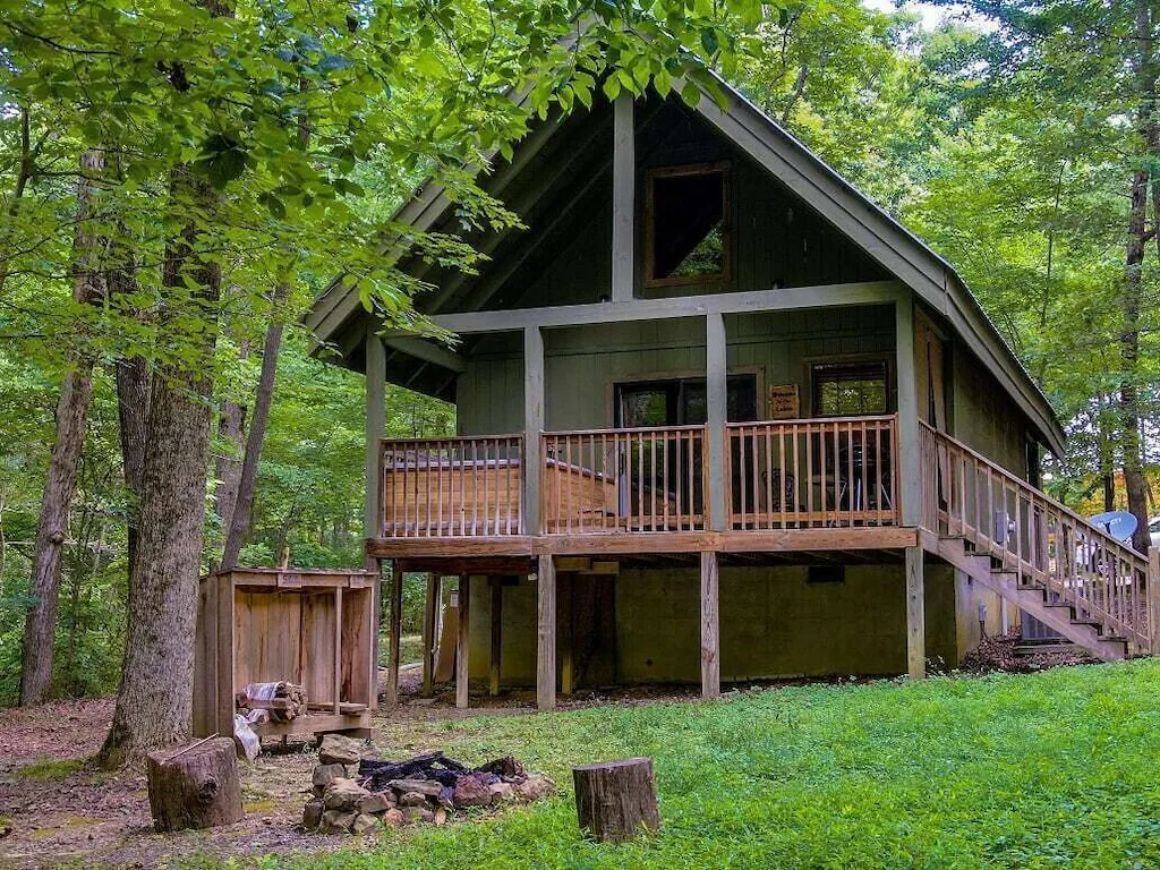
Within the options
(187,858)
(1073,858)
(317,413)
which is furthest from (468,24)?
(317,413)

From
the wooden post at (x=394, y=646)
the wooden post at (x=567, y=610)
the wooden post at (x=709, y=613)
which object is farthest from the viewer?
the wooden post at (x=567, y=610)

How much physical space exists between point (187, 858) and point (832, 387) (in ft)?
37.0

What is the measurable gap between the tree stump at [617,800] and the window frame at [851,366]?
9733 millimetres

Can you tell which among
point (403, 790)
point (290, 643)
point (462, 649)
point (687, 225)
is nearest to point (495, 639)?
point (462, 649)

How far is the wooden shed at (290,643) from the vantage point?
10516 millimetres

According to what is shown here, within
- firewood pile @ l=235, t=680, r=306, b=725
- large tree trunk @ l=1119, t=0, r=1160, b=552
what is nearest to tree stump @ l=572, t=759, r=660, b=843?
firewood pile @ l=235, t=680, r=306, b=725

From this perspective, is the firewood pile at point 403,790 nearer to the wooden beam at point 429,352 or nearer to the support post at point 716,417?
the support post at point 716,417

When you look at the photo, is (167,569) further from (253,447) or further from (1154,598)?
(1154,598)

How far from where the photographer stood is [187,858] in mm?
6516

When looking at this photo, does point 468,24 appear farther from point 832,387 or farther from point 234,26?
point 832,387

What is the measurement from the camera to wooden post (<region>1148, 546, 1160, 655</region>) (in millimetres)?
12883

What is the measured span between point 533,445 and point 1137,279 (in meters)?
13.7

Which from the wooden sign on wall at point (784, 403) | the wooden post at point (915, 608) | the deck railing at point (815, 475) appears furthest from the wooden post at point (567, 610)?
the wooden post at point (915, 608)

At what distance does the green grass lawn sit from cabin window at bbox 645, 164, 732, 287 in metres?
6.71
